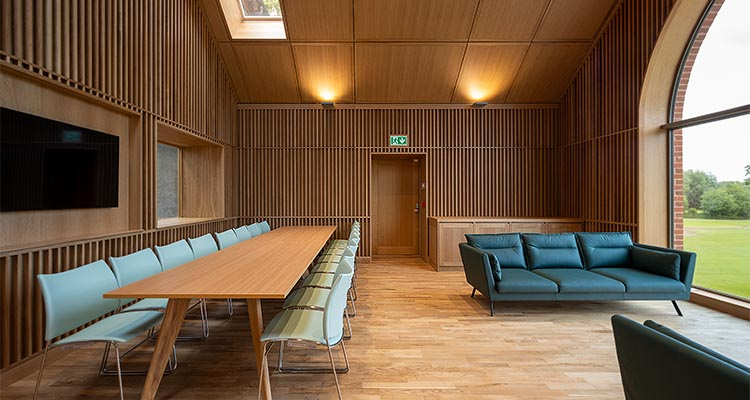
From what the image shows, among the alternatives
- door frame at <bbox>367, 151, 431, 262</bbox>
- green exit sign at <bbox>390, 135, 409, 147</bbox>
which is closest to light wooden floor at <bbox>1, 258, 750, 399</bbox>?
door frame at <bbox>367, 151, 431, 262</bbox>

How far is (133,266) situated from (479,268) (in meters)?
3.77

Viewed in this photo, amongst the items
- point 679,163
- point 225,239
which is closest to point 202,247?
point 225,239

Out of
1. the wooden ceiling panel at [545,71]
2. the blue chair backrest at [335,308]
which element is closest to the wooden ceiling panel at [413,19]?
the wooden ceiling panel at [545,71]

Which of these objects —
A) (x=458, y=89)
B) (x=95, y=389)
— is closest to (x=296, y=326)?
(x=95, y=389)

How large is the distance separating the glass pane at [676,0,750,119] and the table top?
18.7ft

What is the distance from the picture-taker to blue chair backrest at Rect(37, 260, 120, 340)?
2322mm

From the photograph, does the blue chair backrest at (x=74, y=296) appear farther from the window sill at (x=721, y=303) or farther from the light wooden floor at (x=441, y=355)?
the window sill at (x=721, y=303)

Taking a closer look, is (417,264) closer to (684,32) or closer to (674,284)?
(674,284)

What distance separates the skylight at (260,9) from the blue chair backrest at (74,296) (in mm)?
5731

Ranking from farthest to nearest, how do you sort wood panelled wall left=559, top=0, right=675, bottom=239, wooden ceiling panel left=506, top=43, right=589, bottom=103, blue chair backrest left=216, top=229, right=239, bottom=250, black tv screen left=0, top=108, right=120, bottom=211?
wooden ceiling panel left=506, top=43, right=589, bottom=103 → wood panelled wall left=559, top=0, right=675, bottom=239 → blue chair backrest left=216, top=229, right=239, bottom=250 → black tv screen left=0, top=108, right=120, bottom=211

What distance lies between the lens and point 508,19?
630 centimetres

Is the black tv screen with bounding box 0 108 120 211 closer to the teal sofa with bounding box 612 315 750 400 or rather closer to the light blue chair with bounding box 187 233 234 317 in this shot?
the light blue chair with bounding box 187 233 234 317

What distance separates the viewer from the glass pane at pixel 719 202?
4469 mm

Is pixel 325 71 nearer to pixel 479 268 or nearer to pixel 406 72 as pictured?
pixel 406 72
